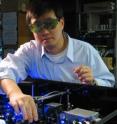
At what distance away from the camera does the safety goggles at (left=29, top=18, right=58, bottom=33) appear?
0.77 m

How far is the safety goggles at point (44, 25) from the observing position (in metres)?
0.77

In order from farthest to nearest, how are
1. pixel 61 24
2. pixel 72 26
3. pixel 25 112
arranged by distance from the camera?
1. pixel 72 26
2. pixel 61 24
3. pixel 25 112

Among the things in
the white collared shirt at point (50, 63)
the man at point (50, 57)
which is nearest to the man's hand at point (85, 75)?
the man at point (50, 57)

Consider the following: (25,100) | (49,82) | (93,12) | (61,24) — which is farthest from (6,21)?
(25,100)

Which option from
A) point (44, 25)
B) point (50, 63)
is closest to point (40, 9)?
point (44, 25)

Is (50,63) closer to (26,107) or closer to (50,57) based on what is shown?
(50,57)

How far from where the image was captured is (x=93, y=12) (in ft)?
6.72

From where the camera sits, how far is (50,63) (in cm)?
89

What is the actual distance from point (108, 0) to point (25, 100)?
61.0 inches

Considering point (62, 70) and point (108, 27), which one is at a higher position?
point (108, 27)

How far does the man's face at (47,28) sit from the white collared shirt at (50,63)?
0.04 m

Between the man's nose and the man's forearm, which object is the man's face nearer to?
the man's nose

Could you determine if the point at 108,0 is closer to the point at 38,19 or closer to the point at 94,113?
the point at 38,19

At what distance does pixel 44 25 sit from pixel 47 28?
0.02 m
